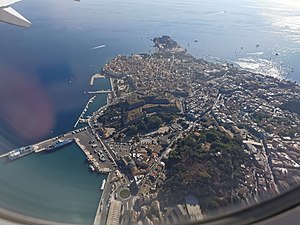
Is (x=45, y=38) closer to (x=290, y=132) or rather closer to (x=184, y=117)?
(x=184, y=117)

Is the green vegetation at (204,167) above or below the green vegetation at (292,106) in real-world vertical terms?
above

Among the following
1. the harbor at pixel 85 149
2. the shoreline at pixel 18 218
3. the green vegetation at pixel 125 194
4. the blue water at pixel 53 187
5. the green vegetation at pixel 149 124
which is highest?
the shoreline at pixel 18 218

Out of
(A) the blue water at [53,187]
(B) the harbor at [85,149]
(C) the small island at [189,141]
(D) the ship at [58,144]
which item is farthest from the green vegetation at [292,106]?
(D) the ship at [58,144]

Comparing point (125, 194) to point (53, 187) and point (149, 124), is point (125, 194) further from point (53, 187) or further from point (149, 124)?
point (149, 124)

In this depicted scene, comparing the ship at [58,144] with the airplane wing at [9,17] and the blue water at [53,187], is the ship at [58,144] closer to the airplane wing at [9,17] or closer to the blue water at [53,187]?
the blue water at [53,187]

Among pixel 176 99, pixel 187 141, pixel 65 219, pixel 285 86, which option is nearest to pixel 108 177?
pixel 187 141

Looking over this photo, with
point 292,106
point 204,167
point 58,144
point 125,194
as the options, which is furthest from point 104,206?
point 292,106
